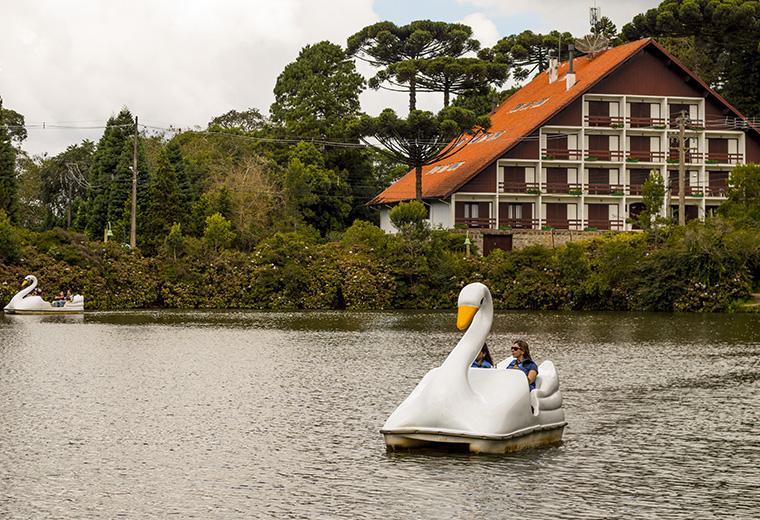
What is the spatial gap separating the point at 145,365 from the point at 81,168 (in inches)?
3138

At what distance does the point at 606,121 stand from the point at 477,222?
11.1m

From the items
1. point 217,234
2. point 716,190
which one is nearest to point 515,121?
point 716,190

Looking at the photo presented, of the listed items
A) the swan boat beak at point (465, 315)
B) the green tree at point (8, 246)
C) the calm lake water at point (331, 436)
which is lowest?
the calm lake water at point (331, 436)

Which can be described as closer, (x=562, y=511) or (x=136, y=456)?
(x=562, y=511)

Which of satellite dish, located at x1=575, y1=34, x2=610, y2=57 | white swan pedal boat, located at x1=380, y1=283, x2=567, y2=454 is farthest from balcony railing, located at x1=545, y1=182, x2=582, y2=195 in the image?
white swan pedal boat, located at x1=380, y1=283, x2=567, y2=454

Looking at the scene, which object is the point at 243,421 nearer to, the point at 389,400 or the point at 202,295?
the point at 389,400

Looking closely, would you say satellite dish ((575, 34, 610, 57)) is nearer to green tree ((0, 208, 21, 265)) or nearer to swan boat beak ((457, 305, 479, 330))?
green tree ((0, 208, 21, 265))

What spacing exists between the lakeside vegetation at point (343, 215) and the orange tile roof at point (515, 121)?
2628mm

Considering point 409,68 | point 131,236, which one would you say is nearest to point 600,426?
point 131,236

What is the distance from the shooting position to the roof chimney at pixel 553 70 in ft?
285

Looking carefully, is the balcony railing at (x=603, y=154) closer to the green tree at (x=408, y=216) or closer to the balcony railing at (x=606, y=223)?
the balcony railing at (x=606, y=223)

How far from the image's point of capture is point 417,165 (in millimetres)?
77750

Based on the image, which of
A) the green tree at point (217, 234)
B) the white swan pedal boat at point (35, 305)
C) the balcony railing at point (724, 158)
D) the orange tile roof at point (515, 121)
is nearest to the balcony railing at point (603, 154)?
the orange tile roof at point (515, 121)

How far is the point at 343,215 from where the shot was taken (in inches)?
3386
